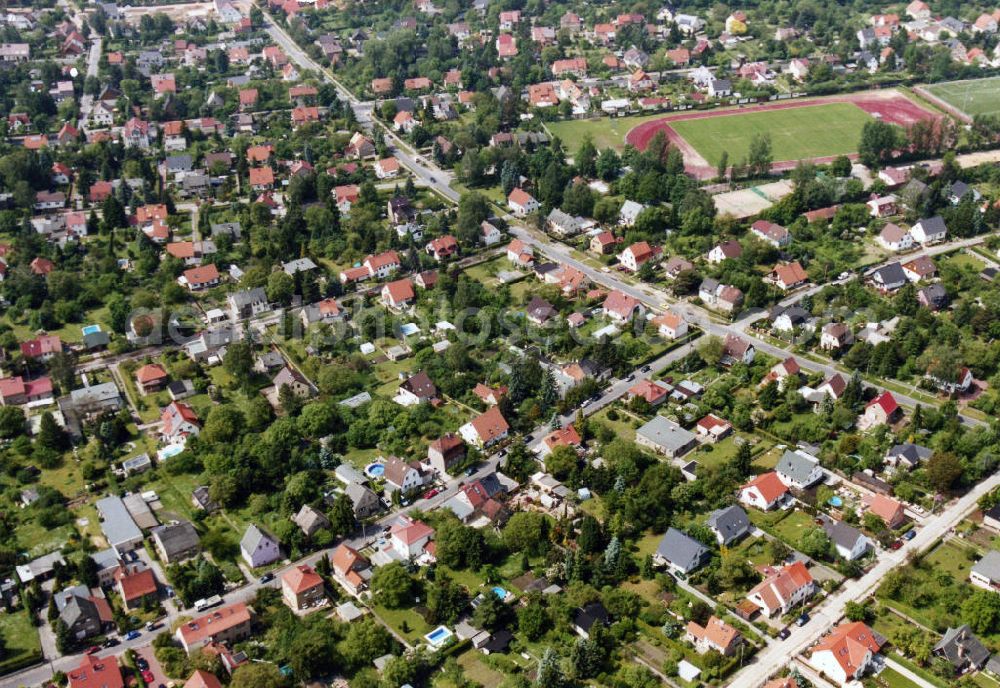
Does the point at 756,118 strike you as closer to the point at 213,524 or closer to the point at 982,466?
the point at 982,466

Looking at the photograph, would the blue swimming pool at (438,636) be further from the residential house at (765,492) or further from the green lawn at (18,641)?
the residential house at (765,492)

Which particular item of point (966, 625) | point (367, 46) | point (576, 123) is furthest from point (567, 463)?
point (367, 46)

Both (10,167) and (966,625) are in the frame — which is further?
(10,167)

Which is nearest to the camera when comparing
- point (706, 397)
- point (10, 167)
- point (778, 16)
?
point (706, 397)

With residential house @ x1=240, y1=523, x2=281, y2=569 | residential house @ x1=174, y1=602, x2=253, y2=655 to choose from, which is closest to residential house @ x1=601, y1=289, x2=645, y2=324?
residential house @ x1=240, y1=523, x2=281, y2=569

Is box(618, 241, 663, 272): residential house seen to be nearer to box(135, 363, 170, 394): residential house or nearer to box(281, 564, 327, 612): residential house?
box(135, 363, 170, 394): residential house

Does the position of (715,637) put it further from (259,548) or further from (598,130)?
(598,130)
